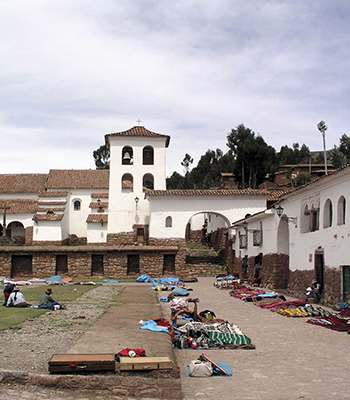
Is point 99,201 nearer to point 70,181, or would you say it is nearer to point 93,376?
point 70,181

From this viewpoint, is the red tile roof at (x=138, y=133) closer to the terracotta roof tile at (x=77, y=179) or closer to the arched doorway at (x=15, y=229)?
→ the terracotta roof tile at (x=77, y=179)

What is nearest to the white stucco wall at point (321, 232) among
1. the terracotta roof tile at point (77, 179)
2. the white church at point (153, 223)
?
the white church at point (153, 223)

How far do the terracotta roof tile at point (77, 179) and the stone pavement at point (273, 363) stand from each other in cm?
3553

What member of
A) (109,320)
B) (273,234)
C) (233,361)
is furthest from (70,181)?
(233,361)

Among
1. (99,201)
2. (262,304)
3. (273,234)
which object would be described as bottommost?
(262,304)

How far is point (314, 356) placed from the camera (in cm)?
810

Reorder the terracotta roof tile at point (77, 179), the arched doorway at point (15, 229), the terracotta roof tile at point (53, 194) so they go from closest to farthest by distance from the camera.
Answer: the terracotta roof tile at point (53, 194) < the terracotta roof tile at point (77, 179) < the arched doorway at point (15, 229)

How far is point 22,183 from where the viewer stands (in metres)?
48.3

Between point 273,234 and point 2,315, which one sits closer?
point 2,315

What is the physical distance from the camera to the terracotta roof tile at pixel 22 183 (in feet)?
155

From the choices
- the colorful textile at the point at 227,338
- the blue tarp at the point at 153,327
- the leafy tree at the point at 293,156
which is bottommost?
the colorful textile at the point at 227,338

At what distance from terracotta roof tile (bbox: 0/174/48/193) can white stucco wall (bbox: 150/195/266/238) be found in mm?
18471

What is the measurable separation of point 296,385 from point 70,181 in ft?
140

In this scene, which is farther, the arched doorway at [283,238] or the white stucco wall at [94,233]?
the white stucco wall at [94,233]
